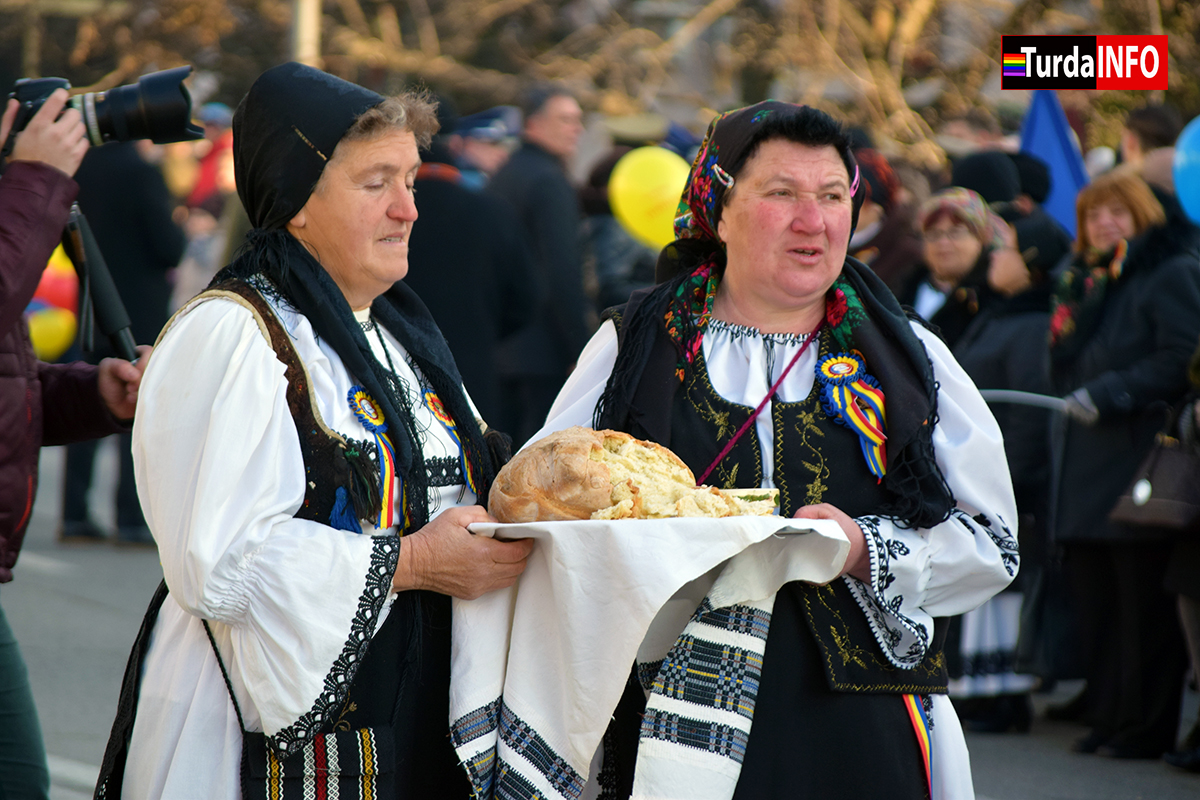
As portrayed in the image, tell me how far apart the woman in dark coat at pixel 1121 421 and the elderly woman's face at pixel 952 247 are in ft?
1.85

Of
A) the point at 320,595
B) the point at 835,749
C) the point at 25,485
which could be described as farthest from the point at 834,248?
the point at 25,485

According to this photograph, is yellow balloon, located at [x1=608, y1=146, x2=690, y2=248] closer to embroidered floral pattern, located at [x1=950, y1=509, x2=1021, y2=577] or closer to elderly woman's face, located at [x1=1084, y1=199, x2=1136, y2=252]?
elderly woman's face, located at [x1=1084, y1=199, x2=1136, y2=252]

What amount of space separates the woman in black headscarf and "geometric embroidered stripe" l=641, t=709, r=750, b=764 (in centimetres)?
41

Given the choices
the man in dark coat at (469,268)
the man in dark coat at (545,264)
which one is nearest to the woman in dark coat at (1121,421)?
the man in dark coat at (469,268)

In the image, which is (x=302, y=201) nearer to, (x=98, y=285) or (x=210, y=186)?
(x=98, y=285)

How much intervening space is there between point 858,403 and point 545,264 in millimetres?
5345

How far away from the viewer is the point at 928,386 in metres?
2.83

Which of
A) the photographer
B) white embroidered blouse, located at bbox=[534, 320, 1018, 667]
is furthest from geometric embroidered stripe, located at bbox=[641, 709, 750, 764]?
the photographer

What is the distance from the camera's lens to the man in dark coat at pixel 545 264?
803cm

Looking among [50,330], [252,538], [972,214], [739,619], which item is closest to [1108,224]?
[972,214]

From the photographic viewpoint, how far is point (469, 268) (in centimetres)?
683

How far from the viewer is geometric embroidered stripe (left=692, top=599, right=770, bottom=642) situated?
2.58 metres

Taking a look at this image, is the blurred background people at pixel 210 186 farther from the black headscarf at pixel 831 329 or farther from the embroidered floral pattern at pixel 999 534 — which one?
the embroidered floral pattern at pixel 999 534

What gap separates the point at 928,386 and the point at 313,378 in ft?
4.10
